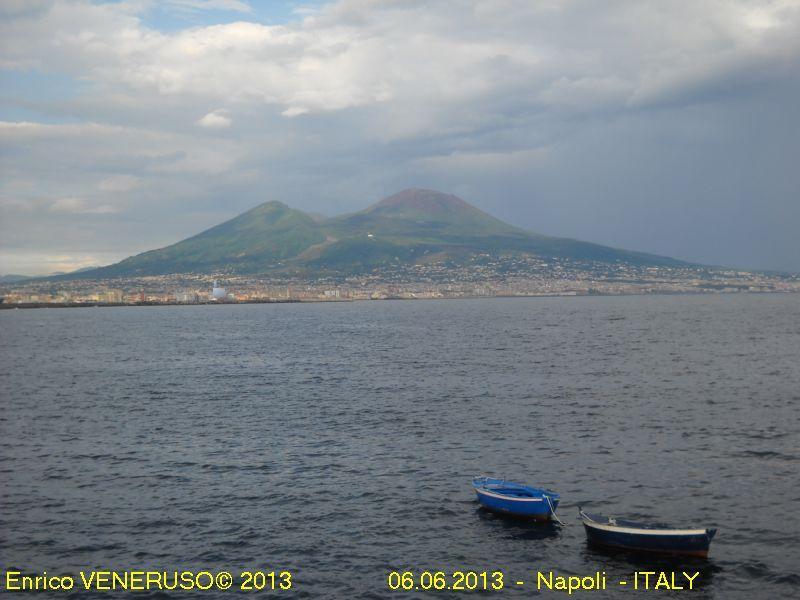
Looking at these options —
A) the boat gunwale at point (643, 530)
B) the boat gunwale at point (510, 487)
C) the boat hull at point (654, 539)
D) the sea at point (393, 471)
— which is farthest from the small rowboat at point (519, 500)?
the boat hull at point (654, 539)

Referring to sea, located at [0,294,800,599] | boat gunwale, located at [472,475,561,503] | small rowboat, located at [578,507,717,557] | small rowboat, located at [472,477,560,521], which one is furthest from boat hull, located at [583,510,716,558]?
boat gunwale, located at [472,475,561,503]

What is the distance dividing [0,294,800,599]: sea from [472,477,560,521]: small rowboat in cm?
94

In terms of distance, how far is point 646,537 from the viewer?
109 feet

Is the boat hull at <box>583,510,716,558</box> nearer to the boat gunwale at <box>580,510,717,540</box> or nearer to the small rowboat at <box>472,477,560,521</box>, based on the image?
the boat gunwale at <box>580,510,717,540</box>

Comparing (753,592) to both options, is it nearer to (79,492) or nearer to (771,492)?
(771,492)

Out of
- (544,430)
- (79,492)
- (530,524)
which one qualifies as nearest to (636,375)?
(544,430)

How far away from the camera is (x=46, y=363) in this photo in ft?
414

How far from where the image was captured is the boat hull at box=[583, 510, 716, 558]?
32.5 m

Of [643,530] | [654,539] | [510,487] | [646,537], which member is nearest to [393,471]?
[510,487]

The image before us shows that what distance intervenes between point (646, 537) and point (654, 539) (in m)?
0.40

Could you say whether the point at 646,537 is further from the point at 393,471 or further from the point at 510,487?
the point at 393,471

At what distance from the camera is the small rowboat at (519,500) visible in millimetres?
38219

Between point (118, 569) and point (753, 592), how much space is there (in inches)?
1199

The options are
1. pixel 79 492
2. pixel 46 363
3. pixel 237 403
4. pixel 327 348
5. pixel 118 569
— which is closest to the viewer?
pixel 118 569
